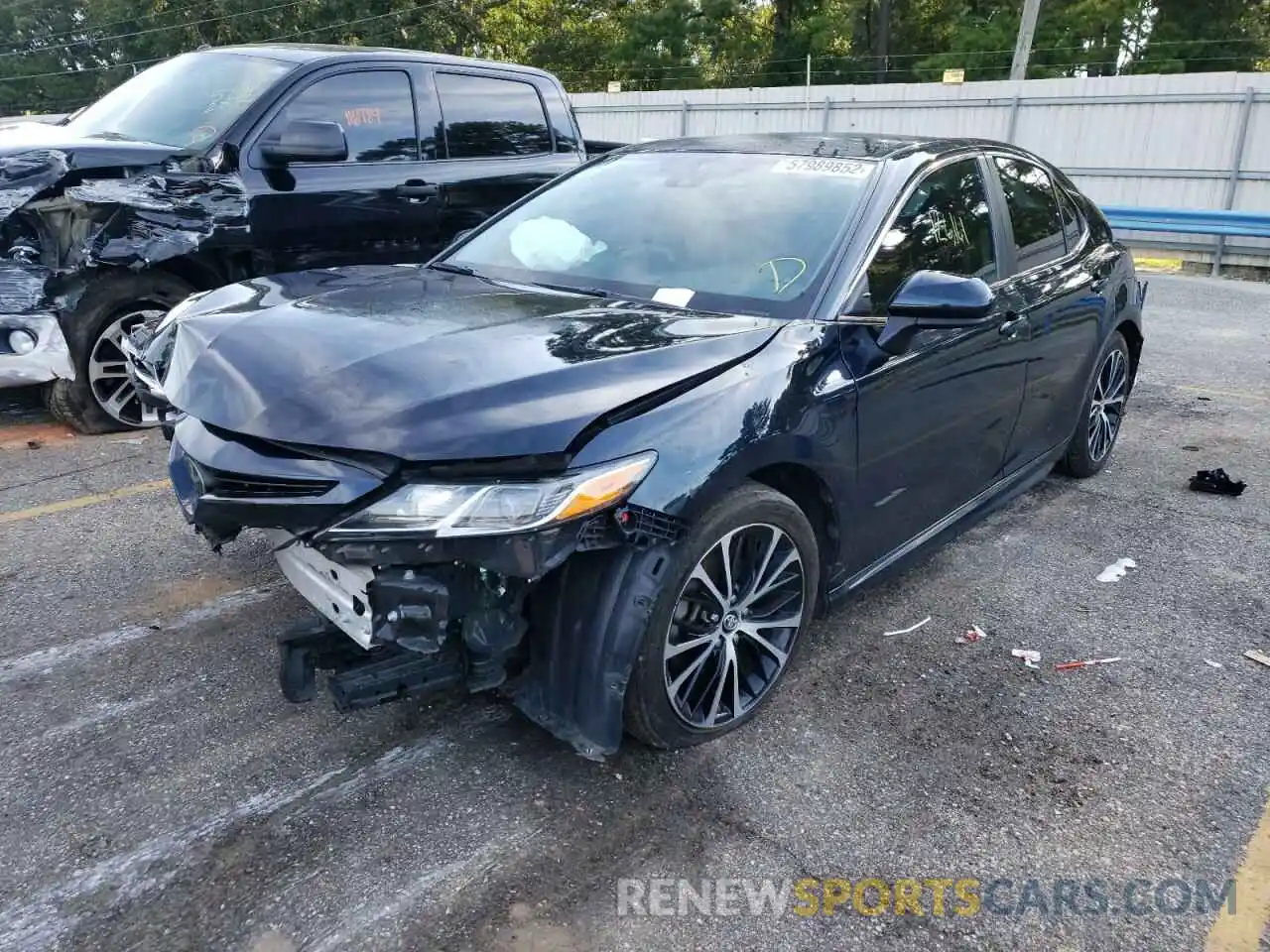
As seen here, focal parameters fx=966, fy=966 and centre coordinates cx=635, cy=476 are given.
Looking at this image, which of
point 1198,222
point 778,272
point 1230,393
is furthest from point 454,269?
point 1198,222

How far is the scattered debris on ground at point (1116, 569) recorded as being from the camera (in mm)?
4097

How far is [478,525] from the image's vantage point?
7.13 ft

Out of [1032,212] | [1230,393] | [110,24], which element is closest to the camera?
[1032,212]

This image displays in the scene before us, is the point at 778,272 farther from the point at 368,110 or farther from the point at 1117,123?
the point at 1117,123

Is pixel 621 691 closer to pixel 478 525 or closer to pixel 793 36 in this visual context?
pixel 478 525

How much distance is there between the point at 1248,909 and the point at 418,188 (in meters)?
5.34

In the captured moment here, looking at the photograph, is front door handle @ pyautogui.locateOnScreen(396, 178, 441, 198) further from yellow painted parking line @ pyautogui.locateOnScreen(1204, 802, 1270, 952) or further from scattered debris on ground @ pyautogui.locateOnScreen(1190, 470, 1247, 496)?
yellow painted parking line @ pyautogui.locateOnScreen(1204, 802, 1270, 952)

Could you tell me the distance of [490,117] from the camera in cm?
641

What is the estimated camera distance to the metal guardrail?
12602 mm

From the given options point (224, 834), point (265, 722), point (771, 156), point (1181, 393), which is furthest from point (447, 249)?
point (1181, 393)

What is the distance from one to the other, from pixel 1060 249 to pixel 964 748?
2584mm

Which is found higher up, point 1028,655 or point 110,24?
point 110,24

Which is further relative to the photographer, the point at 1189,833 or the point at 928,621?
the point at 928,621

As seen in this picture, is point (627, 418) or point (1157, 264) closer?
point (627, 418)
